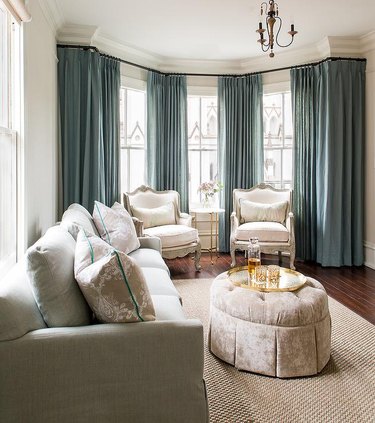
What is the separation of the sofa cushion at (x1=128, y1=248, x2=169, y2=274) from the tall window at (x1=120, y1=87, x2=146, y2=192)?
202 cm

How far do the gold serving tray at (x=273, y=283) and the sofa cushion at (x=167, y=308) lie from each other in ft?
1.76

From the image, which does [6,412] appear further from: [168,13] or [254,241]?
[168,13]

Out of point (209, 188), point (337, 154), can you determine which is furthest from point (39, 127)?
point (337, 154)

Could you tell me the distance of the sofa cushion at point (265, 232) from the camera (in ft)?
15.2

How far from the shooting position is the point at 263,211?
5035 millimetres

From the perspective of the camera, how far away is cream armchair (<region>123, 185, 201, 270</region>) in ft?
14.2

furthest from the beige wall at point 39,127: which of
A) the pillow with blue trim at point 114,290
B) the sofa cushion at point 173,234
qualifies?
the pillow with blue trim at point 114,290

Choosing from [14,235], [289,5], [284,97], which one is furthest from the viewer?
[284,97]

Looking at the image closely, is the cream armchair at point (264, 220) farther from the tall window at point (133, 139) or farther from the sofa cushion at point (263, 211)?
the tall window at point (133, 139)

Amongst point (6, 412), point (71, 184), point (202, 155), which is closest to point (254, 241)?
point (6, 412)

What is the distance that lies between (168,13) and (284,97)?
7.51 ft

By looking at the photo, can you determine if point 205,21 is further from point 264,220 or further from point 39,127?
point 264,220

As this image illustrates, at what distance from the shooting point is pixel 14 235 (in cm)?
252

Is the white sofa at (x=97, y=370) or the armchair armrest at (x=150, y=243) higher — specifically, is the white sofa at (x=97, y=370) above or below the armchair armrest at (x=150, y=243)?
below
